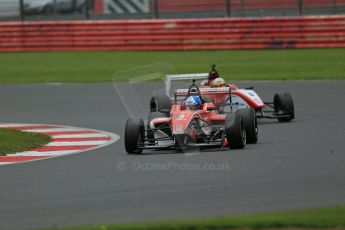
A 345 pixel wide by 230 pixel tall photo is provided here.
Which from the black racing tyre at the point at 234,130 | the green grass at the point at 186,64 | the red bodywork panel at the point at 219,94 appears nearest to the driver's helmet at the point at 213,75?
the red bodywork panel at the point at 219,94

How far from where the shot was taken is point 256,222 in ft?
25.9

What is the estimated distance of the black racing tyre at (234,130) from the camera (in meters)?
12.7

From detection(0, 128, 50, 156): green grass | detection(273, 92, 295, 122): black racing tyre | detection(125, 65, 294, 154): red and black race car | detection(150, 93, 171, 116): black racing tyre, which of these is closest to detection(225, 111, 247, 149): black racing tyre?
detection(125, 65, 294, 154): red and black race car

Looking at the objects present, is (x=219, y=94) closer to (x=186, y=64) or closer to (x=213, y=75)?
(x=213, y=75)

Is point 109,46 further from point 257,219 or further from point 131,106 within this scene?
point 257,219

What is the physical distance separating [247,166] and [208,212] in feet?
8.78

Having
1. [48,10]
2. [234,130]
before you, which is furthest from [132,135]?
A: [48,10]

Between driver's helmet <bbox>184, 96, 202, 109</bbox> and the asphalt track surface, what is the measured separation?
90cm

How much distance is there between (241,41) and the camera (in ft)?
98.2

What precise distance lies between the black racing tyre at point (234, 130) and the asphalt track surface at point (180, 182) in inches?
6.2

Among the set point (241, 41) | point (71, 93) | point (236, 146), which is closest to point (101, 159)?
point (236, 146)

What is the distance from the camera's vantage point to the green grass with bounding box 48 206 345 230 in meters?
7.83

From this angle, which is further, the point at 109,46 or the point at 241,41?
the point at 109,46

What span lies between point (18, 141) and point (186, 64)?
1383 centimetres
